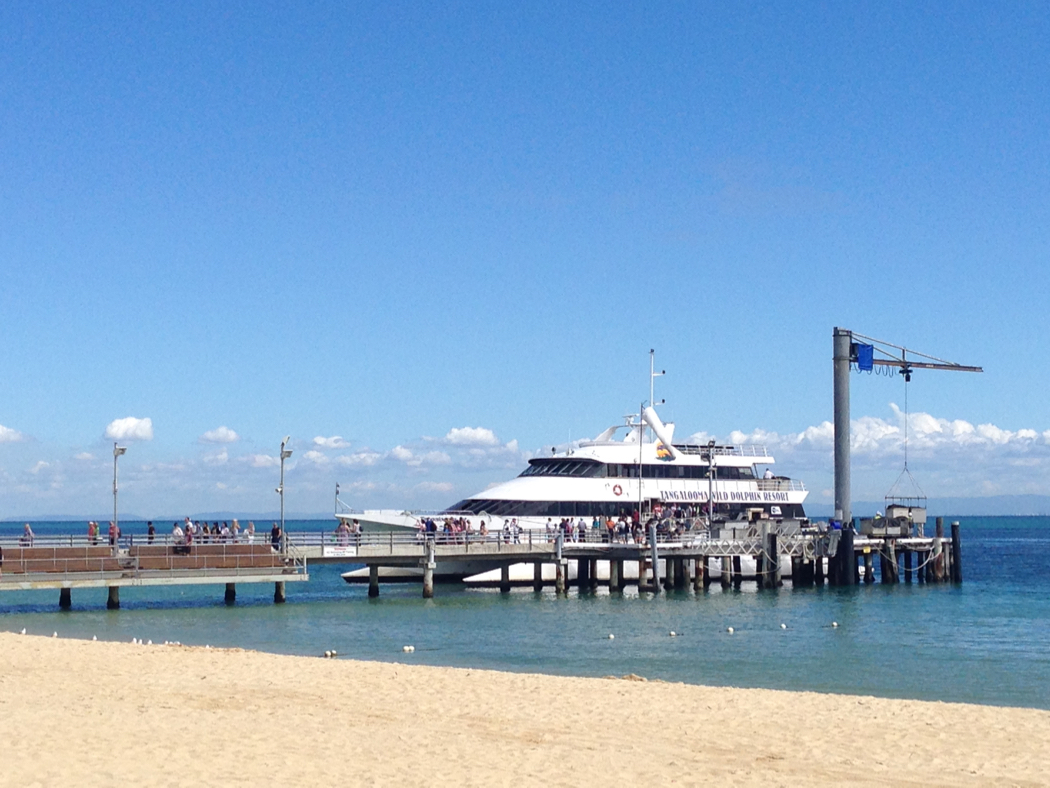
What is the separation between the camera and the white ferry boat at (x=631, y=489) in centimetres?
4975

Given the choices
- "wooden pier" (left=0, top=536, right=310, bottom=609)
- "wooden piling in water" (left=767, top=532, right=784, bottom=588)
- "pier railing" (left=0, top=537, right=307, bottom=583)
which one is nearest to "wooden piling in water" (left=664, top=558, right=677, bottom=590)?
"wooden piling in water" (left=767, top=532, right=784, bottom=588)

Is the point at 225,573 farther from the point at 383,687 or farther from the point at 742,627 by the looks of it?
the point at 383,687

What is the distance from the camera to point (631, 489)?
53312 millimetres

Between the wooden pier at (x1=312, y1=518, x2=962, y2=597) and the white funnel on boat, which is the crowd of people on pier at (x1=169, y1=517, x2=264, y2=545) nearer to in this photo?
the wooden pier at (x1=312, y1=518, x2=962, y2=597)

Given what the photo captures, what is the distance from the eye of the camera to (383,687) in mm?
20797

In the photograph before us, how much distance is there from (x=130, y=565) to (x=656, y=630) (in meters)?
15.0

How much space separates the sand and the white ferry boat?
1045 inches

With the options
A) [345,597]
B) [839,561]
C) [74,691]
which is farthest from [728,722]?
[839,561]

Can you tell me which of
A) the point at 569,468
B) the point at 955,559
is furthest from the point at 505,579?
the point at 955,559

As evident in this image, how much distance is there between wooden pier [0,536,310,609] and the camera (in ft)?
116

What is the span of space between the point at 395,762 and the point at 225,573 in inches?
977

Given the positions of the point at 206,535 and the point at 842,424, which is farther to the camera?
the point at 842,424

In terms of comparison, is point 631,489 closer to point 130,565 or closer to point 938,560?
point 938,560

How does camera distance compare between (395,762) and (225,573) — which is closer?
(395,762)
